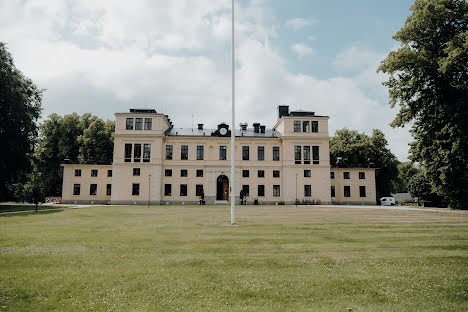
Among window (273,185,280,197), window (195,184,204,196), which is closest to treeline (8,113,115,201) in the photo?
window (195,184,204,196)

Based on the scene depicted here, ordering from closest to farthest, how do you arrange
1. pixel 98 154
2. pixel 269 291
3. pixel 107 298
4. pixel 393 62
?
1. pixel 107 298
2. pixel 269 291
3. pixel 393 62
4. pixel 98 154

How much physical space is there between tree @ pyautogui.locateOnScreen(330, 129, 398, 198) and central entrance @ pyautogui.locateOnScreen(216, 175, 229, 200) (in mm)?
22902

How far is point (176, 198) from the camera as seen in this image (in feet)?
154

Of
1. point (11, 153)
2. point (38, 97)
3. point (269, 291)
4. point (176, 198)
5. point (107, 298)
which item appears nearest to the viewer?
point (107, 298)

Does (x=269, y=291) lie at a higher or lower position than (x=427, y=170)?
lower

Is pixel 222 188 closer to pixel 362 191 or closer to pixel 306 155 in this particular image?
pixel 306 155

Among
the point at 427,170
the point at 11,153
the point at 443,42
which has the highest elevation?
the point at 443,42

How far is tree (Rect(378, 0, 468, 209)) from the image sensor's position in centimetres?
2227

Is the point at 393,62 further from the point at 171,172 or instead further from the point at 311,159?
the point at 171,172

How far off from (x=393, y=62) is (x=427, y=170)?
358 inches

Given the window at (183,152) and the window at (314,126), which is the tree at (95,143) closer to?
the window at (183,152)

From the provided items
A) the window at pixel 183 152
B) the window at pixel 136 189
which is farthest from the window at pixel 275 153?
the window at pixel 136 189

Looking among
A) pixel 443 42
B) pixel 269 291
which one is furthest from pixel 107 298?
pixel 443 42

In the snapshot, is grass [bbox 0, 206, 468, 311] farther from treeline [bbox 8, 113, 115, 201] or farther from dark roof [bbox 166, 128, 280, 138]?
treeline [bbox 8, 113, 115, 201]
